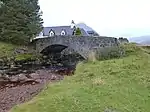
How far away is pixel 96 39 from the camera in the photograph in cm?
4666

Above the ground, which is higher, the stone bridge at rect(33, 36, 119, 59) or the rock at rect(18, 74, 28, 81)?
the stone bridge at rect(33, 36, 119, 59)

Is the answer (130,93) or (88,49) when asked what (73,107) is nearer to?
(130,93)

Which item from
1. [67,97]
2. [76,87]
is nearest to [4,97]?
[76,87]

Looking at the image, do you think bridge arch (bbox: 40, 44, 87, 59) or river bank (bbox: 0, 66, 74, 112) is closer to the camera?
river bank (bbox: 0, 66, 74, 112)

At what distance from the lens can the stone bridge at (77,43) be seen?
45650mm

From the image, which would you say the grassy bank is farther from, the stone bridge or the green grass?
the green grass

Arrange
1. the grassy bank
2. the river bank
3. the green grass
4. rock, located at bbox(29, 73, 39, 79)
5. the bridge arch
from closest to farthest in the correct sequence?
the green grass → the river bank → rock, located at bbox(29, 73, 39, 79) → the grassy bank → the bridge arch

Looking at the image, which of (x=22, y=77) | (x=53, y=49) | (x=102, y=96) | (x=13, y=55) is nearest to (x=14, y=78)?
(x=22, y=77)

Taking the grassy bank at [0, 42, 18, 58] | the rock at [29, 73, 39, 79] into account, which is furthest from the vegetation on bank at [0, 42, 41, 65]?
the rock at [29, 73, 39, 79]

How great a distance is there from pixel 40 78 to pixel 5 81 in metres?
3.85

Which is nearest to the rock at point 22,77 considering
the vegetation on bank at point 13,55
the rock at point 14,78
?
the rock at point 14,78

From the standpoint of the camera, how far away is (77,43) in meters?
52.3

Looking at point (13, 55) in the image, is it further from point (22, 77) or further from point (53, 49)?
point (22, 77)

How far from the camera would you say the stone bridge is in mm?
45650
